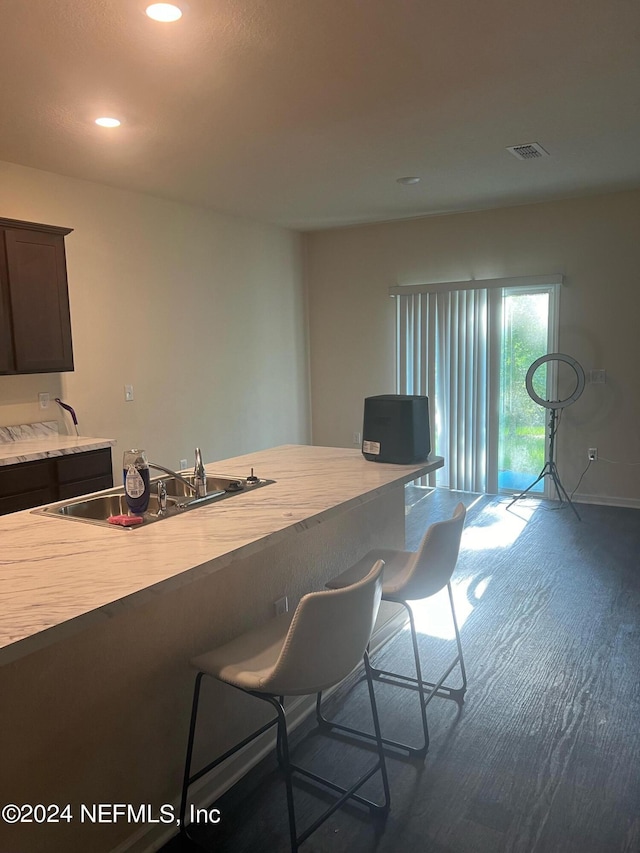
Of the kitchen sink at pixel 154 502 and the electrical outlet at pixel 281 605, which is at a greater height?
the kitchen sink at pixel 154 502

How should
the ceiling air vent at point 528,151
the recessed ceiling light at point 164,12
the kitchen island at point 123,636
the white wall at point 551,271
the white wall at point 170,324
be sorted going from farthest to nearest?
the white wall at point 551,271 → the white wall at point 170,324 → the ceiling air vent at point 528,151 → the recessed ceiling light at point 164,12 → the kitchen island at point 123,636

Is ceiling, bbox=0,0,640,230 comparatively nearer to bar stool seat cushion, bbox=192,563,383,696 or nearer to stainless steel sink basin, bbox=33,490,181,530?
stainless steel sink basin, bbox=33,490,181,530

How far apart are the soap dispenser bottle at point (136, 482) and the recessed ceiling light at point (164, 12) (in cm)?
162

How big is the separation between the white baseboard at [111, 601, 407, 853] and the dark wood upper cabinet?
267cm

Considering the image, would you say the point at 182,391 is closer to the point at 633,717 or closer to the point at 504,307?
the point at 504,307

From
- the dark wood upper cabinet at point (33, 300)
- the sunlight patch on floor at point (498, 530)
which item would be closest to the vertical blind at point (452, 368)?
the sunlight patch on floor at point (498, 530)

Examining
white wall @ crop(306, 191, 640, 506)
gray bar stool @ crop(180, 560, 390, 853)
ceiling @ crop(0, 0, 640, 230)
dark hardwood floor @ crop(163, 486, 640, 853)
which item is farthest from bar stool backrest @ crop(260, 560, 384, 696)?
white wall @ crop(306, 191, 640, 506)

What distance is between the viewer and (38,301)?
3.98 metres

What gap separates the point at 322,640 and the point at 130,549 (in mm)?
585

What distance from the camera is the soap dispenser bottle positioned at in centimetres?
206

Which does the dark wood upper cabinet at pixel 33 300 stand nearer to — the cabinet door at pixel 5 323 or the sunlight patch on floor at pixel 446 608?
the cabinet door at pixel 5 323

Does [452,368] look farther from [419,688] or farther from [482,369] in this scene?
[419,688]

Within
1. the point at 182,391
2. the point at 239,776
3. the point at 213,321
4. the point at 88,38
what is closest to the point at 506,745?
the point at 239,776

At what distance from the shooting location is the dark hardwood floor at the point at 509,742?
1.92m
